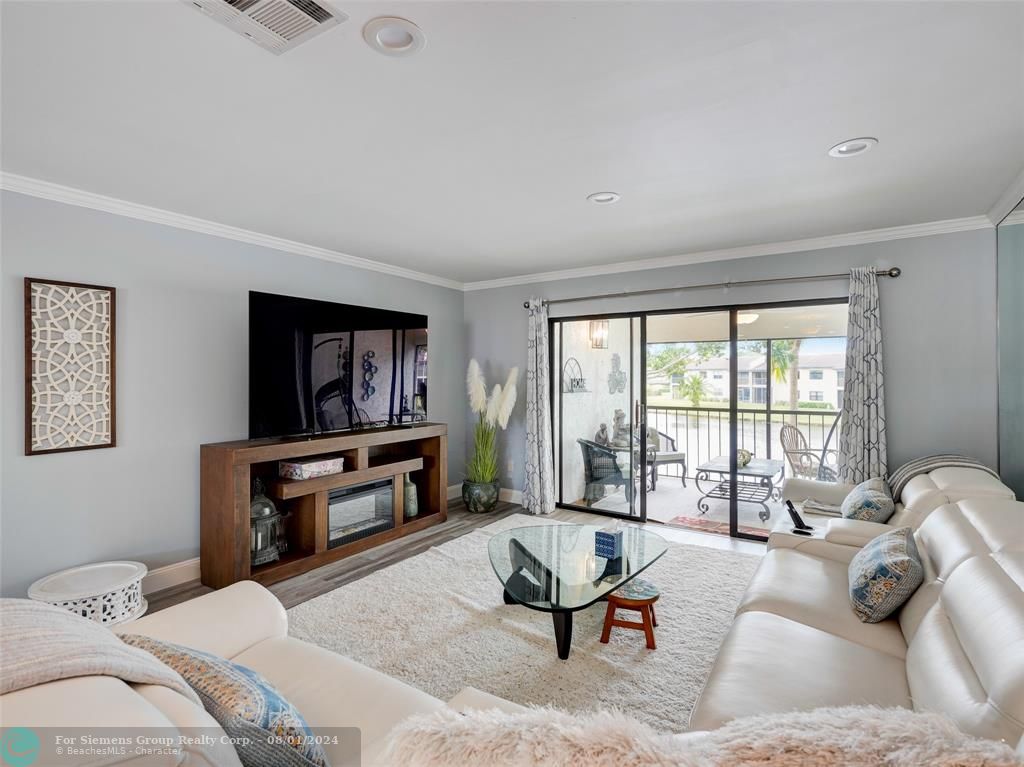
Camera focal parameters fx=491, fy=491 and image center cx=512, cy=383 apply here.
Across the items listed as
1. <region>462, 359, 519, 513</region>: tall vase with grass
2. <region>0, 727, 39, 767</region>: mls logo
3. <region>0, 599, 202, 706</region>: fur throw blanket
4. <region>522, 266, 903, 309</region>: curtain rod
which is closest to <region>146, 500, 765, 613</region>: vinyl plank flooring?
<region>462, 359, 519, 513</region>: tall vase with grass

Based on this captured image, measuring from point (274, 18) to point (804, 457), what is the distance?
14.6 feet

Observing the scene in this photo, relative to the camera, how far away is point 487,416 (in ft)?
17.3

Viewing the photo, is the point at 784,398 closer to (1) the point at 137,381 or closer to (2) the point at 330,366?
(2) the point at 330,366

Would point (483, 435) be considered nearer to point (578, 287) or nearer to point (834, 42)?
point (578, 287)

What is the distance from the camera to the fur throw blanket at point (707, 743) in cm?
66

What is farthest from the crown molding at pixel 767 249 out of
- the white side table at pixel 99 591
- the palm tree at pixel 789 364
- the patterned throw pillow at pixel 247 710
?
the patterned throw pillow at pixel 247 710

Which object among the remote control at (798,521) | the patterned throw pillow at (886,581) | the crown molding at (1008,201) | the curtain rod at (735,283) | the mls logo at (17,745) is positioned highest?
the crown molding at (1008,201)

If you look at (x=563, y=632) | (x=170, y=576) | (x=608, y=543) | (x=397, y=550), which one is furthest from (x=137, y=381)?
(x=608, y=543)

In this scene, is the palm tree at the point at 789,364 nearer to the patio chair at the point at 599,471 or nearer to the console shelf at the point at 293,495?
the patio chair at the point at 599,471

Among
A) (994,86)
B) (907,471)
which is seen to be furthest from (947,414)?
(994,86)

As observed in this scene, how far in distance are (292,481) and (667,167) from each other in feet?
10.4

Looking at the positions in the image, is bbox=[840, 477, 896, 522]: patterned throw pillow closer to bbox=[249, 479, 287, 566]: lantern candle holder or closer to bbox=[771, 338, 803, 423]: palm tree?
bbox=[771, 338, 803, 423]: palm tree

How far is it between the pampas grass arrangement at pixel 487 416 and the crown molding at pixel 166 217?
1.49m

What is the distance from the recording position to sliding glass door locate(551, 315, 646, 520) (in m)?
4.81
